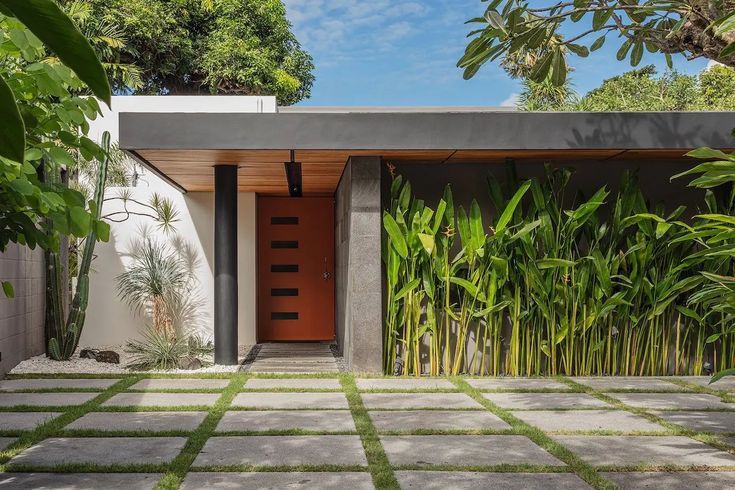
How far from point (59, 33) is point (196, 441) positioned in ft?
12.9

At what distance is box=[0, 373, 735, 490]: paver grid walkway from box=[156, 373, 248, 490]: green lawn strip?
2 centimetres

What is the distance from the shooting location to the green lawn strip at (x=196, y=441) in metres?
3.39

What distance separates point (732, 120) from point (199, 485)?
5207 millimetres

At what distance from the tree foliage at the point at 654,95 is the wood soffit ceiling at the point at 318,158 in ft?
45.1

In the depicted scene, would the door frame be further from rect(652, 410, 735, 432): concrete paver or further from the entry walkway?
rect(652, 410, 735, 432): concrete paver

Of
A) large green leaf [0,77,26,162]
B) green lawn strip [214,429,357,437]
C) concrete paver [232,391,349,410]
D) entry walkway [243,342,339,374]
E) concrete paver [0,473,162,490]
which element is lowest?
entry walkway [243,342,339,374]

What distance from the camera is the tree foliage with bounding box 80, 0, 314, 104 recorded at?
910 inches

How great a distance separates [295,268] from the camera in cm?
1030

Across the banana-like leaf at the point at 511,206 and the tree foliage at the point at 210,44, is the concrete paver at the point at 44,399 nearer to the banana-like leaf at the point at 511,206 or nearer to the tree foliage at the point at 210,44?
the banana-like leaf at the point at 511,206

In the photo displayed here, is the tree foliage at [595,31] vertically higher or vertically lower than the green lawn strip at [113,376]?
higher

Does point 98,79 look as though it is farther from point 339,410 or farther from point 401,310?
point 401,310

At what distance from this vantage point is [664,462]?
3754 millimetres

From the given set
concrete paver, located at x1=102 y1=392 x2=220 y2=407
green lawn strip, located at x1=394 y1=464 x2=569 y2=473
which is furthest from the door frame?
green lawn strip, located at x1=394 y1=464 x2=569 y2=473

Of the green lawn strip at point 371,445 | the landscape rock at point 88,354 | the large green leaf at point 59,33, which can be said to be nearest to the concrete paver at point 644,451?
the green lawn strip at point 371,445
